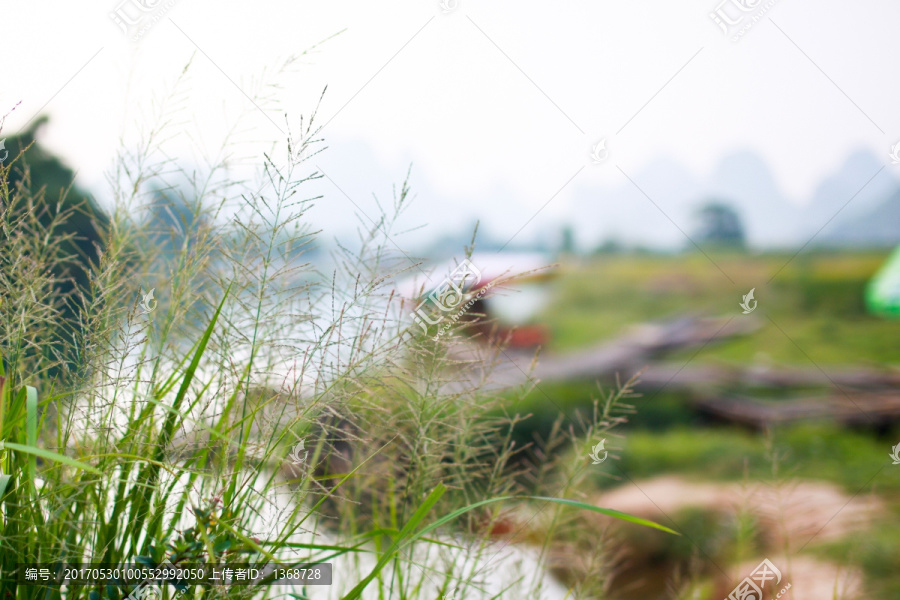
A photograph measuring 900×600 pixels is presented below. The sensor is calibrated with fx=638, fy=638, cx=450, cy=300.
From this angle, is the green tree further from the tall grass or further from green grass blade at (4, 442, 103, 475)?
green grass blade at (4, 442, 103, 475)

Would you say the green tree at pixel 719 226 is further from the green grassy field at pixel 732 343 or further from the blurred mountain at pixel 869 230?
the blurred mountain at pixel 869 230

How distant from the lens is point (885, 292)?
3572mm

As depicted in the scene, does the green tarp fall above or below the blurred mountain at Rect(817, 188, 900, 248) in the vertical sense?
below

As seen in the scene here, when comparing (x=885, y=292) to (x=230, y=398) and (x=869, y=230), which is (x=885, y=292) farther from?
(x=230, y=398)

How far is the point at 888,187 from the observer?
3701 mm

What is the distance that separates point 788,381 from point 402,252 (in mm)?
3756

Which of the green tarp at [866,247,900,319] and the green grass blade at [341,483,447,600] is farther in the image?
the green tarp at [866,247,900,319]

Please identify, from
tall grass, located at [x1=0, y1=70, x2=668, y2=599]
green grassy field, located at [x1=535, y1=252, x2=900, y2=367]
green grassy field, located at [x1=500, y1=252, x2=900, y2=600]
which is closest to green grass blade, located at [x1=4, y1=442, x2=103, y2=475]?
tall grass, located at [x1=0, y1=70, x2=668, y2=599]

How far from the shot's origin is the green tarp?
3.54m

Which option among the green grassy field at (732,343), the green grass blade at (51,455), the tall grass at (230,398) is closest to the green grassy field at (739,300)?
the green grassy field at (732,343)

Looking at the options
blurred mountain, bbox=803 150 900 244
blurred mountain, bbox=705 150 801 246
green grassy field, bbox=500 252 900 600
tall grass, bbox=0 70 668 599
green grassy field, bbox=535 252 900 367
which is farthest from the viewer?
blurred mountain, bbox=705 150 801 246

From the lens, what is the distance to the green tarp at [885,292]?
3.54 meters

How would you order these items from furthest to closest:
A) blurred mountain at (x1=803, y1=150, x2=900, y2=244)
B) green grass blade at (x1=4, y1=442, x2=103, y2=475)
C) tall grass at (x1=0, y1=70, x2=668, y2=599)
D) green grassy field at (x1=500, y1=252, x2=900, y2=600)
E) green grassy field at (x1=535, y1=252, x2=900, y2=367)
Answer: blurred mountain at (x1=803, y1=150, x2=900, y2=244) → green grassy field at (x1=535, y1=252, x2=900, y2=367) → green grassy field at (x1=500, y1=252, x2=900, y2=600) → tall grass at (x1=0, y1=70, x2=668, y2=599) → green grass blade at (x1=4, y1=442, x2=103, y2=475)

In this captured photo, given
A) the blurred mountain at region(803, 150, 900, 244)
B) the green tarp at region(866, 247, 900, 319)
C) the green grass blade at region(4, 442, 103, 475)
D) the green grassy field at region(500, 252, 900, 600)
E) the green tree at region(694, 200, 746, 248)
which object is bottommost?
the green grass blade at region(4, 442, 103, 475)
